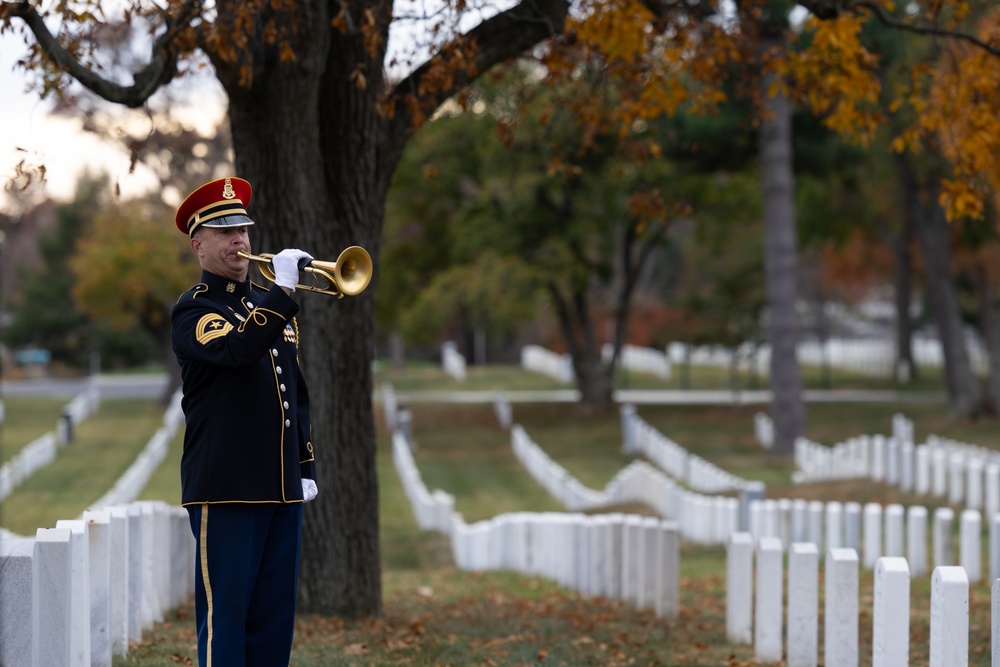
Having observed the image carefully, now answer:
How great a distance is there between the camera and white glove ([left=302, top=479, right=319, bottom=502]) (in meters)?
5.21

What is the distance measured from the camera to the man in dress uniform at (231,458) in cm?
498

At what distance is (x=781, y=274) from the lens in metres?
22.9

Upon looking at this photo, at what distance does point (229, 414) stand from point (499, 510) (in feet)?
51.9

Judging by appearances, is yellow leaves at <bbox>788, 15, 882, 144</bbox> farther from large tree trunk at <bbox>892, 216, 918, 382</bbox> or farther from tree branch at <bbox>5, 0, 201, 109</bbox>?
large tree trunk at <bbox>892, 216, 918, 382</bbox>

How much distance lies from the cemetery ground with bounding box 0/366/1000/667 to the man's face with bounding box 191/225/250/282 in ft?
6.85

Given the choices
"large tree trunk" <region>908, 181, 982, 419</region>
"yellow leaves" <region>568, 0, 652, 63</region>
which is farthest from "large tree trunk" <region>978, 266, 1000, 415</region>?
"yellow leaves" <region>568, 0, 652, 63</region>

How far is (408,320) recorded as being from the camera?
1235 inches

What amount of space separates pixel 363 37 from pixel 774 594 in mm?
4020

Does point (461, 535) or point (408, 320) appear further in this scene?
point (408, 320)

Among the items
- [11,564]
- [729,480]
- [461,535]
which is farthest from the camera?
[729,480]

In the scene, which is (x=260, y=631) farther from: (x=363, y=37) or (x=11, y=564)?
→ (x=363, y=37)

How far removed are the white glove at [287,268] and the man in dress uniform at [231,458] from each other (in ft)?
0.23

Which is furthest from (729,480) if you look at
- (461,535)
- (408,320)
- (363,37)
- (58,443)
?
(58,443)

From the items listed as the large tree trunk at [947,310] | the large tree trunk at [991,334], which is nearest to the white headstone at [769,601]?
the large tree trunk at [947,310]
